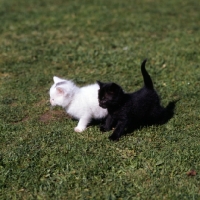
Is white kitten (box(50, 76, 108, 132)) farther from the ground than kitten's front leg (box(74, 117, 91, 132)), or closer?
farther from the ground

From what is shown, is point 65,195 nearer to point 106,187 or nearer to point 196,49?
point 106,187

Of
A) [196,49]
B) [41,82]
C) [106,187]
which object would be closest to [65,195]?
[106,187]

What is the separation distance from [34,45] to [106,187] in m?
6.19

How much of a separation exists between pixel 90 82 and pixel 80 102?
2.02 meters

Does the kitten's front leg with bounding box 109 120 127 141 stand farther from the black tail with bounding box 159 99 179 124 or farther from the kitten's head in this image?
the kitten's head

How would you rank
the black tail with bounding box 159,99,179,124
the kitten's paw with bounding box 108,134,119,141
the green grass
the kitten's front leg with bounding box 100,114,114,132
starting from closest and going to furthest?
the green grass
the kitten's paw with bounding box 108,134,119,141
the kitten's front leg with bounding box 100,114,114,132
the black tail with bounding box 159,99,179,124

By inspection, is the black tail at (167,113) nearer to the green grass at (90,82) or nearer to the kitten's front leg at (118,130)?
the green grass at (90,82)

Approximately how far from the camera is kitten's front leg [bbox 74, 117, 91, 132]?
625 centimetres

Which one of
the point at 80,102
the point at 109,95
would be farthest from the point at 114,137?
the point at 80,102

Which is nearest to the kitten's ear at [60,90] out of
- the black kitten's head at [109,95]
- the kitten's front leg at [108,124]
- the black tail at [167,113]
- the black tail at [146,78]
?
the black kitten's head at [109,95]

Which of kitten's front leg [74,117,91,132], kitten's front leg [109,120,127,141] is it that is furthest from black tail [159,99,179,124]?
kitten's front leg [74,117,91,132]

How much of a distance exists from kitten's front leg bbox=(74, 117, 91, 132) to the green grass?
120mm

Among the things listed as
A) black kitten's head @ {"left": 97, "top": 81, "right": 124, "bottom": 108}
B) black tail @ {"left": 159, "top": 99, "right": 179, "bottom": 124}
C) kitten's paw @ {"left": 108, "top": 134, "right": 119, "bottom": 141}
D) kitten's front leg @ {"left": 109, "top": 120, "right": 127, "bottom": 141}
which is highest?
black kitten's head @ {"left": 97, "top": 81, "right": 124, "bottom": 108}

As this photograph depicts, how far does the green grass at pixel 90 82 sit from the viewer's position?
5051 millimetres
